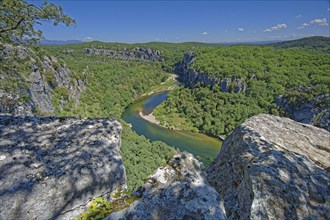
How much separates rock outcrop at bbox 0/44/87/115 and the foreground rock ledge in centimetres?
400

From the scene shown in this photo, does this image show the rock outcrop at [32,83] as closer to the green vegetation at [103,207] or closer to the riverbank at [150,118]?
the green vegetation at [103,207]

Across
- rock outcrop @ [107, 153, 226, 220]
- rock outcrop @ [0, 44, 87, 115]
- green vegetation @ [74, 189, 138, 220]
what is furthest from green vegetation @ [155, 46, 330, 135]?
green vegetation @ [74, 189, 138, 220]

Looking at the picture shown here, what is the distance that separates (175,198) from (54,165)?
2.18m

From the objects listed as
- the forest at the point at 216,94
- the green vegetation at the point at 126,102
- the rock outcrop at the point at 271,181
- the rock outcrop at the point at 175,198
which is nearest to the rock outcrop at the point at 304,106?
the forest at the point at 216,94

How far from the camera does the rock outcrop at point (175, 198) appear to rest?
319 centimetres

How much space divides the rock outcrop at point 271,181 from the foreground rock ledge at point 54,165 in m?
2.35

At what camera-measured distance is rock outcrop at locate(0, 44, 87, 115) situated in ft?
26.9

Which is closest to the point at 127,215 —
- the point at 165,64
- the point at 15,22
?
the point at 15,22

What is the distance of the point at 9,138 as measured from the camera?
13.8 ft

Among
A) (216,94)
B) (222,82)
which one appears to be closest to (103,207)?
(216,94)

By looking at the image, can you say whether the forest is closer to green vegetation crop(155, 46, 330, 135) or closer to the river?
green vegetation crop(155, 46, 330, 135)

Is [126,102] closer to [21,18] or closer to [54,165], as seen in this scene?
[21,18]

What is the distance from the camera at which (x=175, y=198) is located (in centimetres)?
347

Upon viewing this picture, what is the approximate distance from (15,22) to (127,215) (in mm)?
7238
